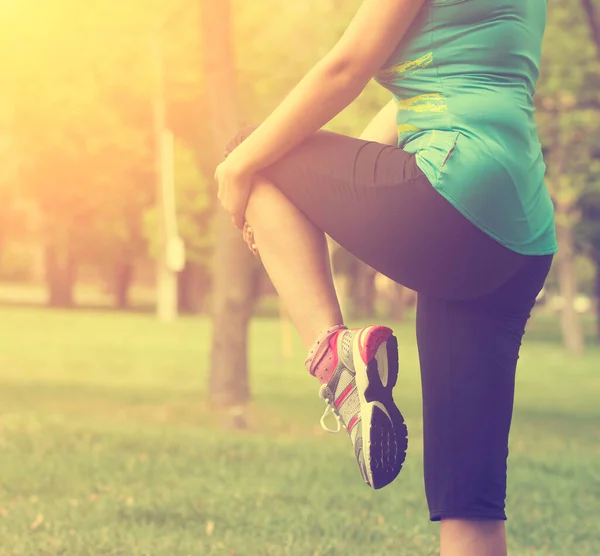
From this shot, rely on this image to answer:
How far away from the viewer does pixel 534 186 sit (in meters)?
2.44

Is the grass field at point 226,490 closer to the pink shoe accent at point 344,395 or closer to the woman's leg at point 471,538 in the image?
the woman's leg at point 471,538

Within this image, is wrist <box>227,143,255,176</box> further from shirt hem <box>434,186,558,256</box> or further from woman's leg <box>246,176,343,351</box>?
shirt hem <box>434,186,558,256</box>

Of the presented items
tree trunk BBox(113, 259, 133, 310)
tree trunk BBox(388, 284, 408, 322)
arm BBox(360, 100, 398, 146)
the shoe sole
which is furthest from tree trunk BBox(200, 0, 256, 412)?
tree trunk BBox(113, 259, 133, 310)

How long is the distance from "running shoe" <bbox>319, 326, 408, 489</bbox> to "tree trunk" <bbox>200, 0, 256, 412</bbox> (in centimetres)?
978

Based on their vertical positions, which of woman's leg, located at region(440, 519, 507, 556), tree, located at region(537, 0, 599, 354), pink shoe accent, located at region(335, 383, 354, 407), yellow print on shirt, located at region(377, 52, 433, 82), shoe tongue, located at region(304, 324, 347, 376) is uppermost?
tree, located at region(537, 0, 599, 354)

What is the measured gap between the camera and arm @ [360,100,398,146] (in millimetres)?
2824

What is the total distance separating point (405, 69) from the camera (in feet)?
8.06

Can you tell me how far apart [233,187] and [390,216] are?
17.0 inches

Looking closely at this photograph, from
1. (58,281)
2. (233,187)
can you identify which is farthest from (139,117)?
(233,187)

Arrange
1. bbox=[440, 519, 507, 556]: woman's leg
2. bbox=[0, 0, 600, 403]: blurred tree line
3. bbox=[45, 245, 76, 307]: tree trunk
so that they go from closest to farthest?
bbox=[440, 519, 507, 556]: woman's leg < bbox=[0, 0, 600, 403]: blurred tree line < bbox=[45, 245, 76, 307]: tree trunk

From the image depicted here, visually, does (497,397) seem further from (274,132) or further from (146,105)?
(146,105)

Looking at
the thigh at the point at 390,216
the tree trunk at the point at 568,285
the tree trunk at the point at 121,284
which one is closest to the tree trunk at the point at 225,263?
the thigh at the point at 390,216

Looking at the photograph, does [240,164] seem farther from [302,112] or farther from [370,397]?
[370,397]

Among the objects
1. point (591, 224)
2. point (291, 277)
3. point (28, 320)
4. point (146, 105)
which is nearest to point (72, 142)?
point (146, 105)
